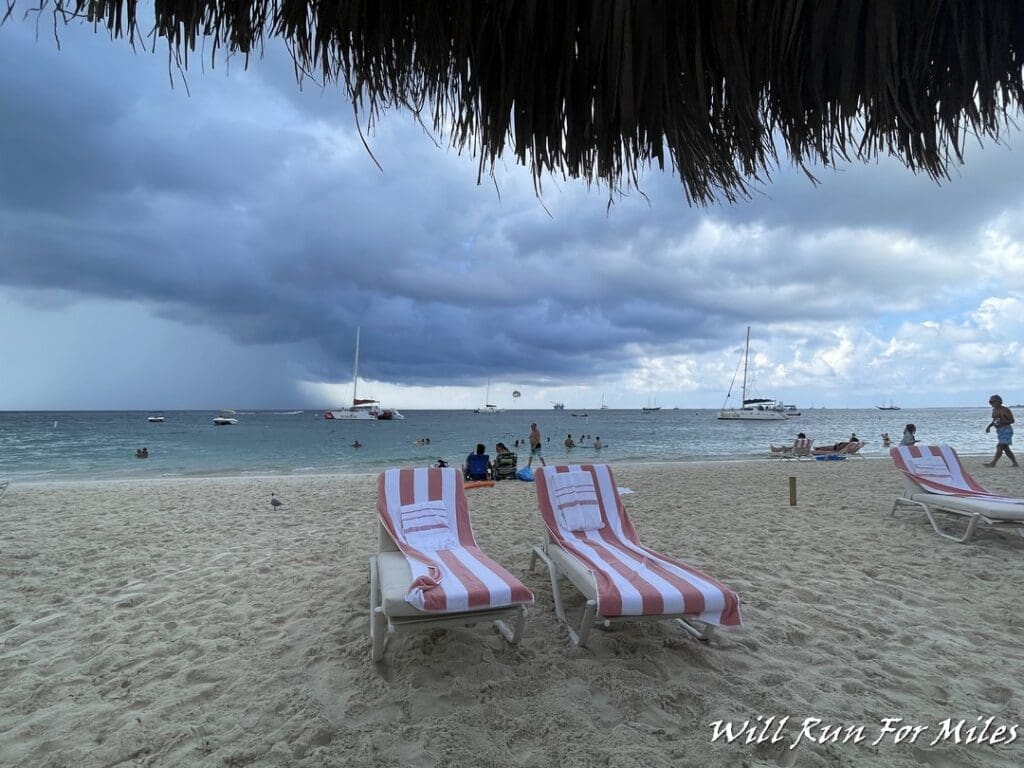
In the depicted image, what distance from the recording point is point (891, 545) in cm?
544

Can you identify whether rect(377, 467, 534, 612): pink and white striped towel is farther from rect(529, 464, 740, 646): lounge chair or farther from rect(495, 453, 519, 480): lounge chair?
rect(495, 453, 519, 480): lounge chair

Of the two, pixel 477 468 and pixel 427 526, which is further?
pixel 477 468

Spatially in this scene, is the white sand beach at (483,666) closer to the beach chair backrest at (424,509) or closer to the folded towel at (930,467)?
the beach chair backrest at (424,509)

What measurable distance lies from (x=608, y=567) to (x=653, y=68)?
281 centimetres

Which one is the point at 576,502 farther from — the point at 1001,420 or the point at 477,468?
the point at 1001,420

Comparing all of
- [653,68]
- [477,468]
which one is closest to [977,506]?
[653,68]

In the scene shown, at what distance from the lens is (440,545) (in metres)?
3.94

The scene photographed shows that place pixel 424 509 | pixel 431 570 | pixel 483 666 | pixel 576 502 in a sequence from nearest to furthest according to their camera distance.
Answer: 1. pixel 483 666
2. pixel 431 570
3. pixel 424 509
4. pixel 576 502

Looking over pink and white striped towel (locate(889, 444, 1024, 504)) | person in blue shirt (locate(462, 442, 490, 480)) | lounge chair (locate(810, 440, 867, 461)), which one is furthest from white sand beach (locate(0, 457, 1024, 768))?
lounge chair (locate(810, 440, 867, 461))

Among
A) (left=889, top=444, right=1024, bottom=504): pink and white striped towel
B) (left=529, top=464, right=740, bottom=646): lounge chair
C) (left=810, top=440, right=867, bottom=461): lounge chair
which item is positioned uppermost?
(left=889, top=444, right=1024, bottom=504): pink and white striped towel

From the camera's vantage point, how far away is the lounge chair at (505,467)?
11.1m

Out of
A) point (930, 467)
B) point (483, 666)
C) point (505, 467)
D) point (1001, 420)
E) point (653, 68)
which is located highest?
point (653, 68)

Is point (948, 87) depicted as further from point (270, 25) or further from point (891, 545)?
point (891, 545)

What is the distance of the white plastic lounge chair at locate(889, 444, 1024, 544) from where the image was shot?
5.36 meters
